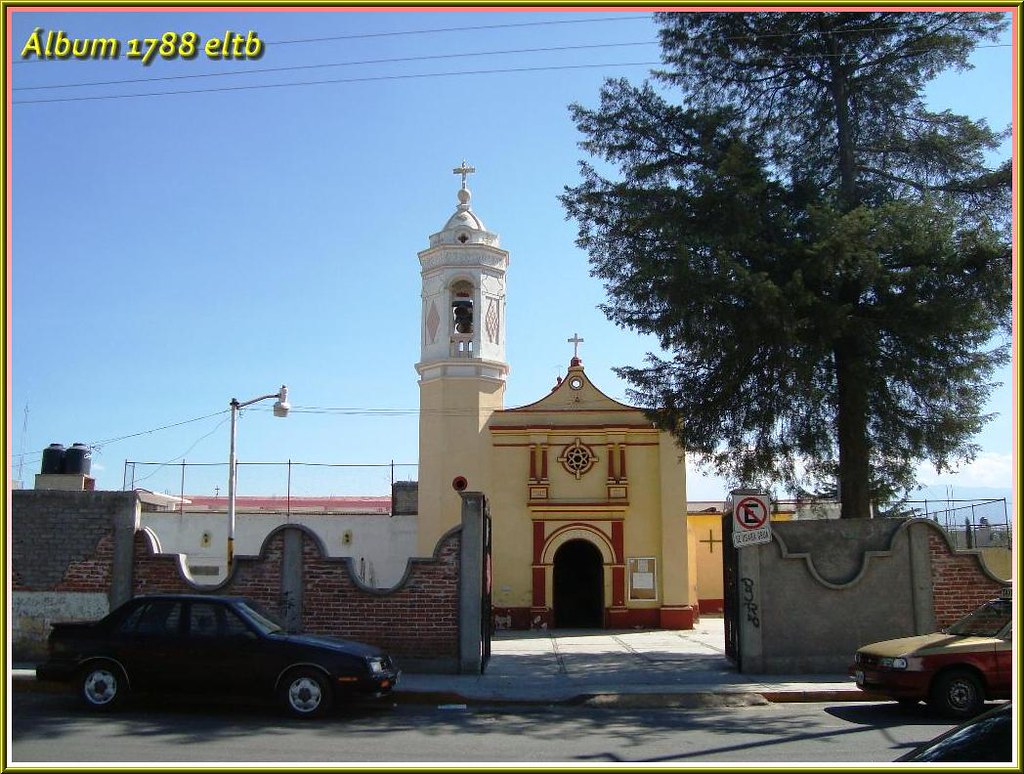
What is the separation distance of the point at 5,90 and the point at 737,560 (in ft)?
43.7

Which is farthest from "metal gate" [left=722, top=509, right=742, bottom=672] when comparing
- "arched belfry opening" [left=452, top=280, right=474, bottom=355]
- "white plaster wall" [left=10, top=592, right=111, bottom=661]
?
"arched belfry opening" [left=452, top=280, right=474, bottom=355]

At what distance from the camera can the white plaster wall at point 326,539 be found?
31.6 meters

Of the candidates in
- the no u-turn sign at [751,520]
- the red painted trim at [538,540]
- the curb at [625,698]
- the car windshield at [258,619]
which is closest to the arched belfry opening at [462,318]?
the red painted trim at [538,540]

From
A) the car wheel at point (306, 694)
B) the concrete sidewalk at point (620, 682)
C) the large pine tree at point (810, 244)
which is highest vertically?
the large pine tree at point (810, 244)

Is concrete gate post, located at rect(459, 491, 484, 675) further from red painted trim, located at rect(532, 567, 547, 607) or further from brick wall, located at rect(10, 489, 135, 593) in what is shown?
red painted trim, located at rect(532, 567, 547, 607)

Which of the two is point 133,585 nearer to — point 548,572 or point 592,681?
point 592,681

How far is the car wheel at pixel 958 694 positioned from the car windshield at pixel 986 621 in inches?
29.7

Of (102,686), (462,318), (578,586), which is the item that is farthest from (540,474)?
(102,686)

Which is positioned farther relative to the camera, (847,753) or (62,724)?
(62,724)

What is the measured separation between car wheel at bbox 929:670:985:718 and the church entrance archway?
16.7 m

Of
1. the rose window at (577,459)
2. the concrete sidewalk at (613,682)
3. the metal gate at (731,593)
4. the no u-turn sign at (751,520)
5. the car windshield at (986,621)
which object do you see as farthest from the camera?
the rose window at (577,459)

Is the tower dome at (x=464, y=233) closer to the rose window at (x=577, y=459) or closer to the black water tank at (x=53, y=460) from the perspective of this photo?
the rose window at (x=577, y=459)

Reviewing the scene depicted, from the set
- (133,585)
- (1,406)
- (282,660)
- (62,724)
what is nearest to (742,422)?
(282,660)

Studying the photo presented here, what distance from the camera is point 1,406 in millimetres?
7559
